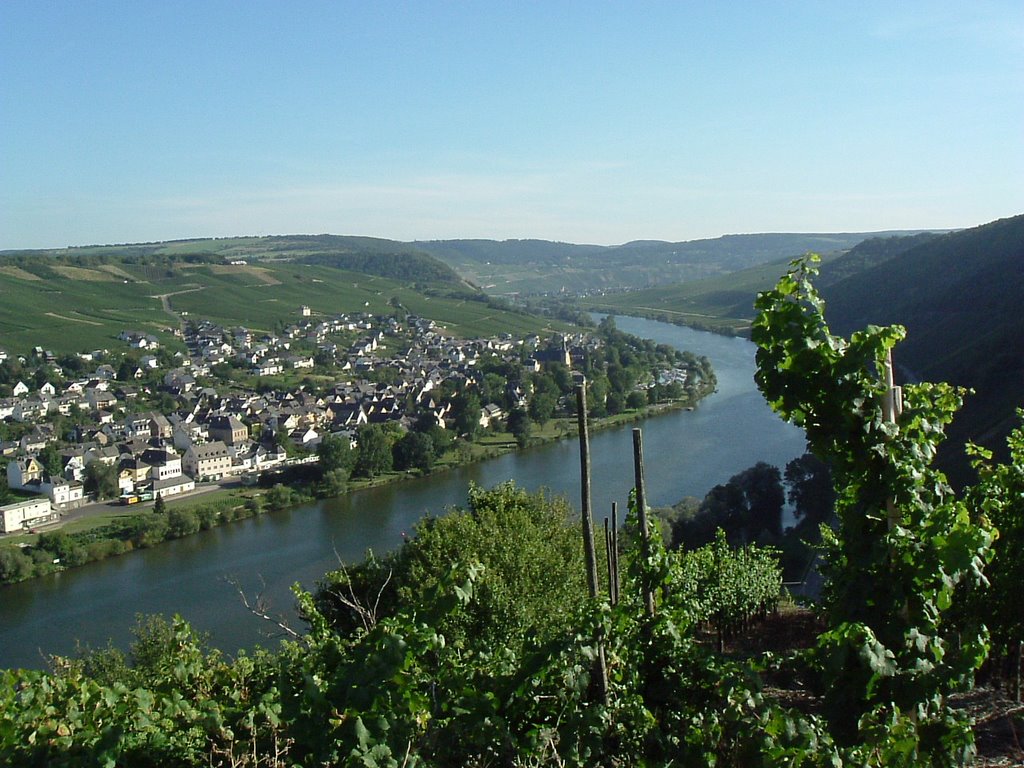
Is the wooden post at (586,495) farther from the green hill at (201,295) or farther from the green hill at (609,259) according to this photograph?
the green hill at (609,259)

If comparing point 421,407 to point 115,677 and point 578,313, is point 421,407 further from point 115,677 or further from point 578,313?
point 578,313

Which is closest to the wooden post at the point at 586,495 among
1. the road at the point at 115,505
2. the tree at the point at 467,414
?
the road at the point at 115,505

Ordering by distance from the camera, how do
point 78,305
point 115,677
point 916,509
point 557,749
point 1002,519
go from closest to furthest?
point 916,509, point 557,749, point 1002,519, point 115,677, point 78,305

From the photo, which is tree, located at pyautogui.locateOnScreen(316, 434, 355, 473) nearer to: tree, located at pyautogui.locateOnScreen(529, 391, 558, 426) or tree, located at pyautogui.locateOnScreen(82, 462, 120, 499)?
tree, located at pyautogui.locateOnScreen(82, 462, 120, 499)

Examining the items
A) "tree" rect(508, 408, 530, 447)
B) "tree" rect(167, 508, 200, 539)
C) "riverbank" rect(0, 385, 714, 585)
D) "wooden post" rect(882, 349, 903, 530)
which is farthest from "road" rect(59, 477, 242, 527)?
"wooden post" rect(882, 349, 903, 530)

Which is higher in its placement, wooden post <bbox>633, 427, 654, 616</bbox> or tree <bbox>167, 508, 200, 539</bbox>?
wooden post <bbox>633, 427, 654, 616</bbox>

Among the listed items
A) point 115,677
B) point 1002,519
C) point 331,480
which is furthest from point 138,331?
point 1002,519
